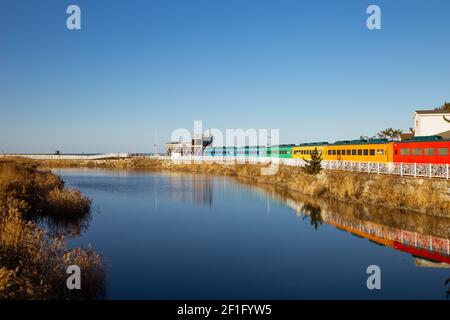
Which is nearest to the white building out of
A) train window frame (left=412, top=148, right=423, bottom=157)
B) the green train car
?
train window frame (left=412, top=148, right=423, bottom=157)

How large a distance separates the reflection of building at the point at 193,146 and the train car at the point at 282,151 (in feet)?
103

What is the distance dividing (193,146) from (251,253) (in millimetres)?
87660

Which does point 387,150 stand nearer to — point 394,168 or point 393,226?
point 394,168

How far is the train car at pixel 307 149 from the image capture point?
50.8 metres

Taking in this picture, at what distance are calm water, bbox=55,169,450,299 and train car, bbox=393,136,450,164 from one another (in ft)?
20.3

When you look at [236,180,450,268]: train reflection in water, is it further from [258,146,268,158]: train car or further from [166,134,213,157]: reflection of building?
[166,134,213,157]: reflection of building

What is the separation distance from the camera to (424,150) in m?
29.4

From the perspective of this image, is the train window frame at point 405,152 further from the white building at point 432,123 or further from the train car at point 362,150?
the white building at point 432,123

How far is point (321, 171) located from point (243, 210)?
13.6 meters

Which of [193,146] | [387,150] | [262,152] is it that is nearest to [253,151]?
[262,152]

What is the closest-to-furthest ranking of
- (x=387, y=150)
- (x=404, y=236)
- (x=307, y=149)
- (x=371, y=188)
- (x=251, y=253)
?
(x=251, y=253) < (x=404, y=236) < (x=371, y=188) < (x=387, y=150) < (x=307, y=149)

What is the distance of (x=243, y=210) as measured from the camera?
3078 centimetres

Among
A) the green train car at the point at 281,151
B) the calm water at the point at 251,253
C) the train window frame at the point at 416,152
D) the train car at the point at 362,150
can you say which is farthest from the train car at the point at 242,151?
the train window frame at the point at 416,152

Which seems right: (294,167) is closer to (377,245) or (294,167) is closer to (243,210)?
(243,210)
